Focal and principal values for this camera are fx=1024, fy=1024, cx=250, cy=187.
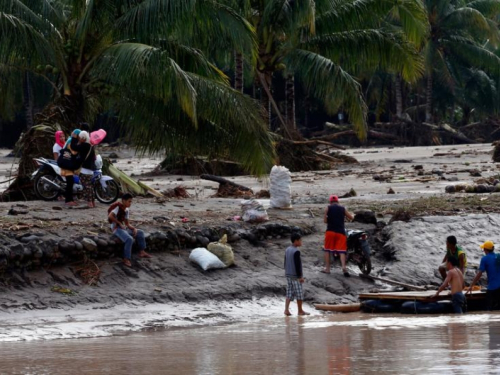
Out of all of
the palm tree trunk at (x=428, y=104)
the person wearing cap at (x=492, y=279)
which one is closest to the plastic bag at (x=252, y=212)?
the person wearing cap at (x=492, y=279)

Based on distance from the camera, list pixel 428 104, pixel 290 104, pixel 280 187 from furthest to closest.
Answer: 1. pixel 428 104
2. pixel 290 104
3. pixel 280 187

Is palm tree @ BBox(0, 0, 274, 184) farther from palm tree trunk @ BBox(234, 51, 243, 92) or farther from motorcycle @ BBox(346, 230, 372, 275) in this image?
palm tree trunk @ BBox(234, 51, 243, 92)

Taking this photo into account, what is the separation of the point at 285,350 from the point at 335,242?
5.45m

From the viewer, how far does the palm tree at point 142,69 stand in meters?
16.0

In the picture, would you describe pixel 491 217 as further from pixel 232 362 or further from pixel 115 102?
pixel 232 362

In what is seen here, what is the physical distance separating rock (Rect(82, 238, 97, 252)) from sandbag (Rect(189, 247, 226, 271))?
1639 millimetres

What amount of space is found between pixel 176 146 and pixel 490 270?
593cm

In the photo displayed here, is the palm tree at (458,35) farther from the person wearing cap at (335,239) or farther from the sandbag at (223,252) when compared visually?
the sandbag at (223,252)

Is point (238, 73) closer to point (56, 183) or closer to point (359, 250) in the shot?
point (56, 183)

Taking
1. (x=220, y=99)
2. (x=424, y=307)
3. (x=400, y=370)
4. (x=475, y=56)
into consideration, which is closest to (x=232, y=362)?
(x=400, y=370)

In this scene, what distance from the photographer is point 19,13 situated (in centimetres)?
1658

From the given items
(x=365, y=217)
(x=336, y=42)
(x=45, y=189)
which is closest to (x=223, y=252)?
(x=365, y=217)

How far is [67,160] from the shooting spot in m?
16.2

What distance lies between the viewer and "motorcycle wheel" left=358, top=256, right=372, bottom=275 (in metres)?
15.7
